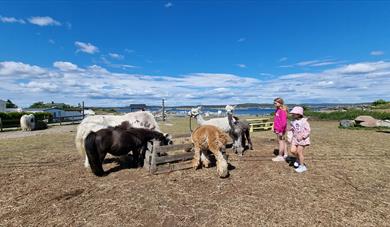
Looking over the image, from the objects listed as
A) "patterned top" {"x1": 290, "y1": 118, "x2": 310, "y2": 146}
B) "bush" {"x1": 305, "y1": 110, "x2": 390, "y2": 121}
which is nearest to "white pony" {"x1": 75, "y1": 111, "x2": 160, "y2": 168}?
"patterned top" {"x1": 290, "y1": 118, "x2": 310, "y2": 146}

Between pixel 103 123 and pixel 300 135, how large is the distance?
595cm

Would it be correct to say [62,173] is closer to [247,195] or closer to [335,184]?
[247,195]

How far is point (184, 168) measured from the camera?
24.2 feet

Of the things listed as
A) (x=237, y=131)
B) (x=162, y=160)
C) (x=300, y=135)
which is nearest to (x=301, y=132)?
(x=300, y=135)

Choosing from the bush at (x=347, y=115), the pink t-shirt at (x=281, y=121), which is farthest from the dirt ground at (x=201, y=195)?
the bush at (x=347, y=115)

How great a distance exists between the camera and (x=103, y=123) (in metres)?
8.15

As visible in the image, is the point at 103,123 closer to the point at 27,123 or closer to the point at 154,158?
the point at 154,158

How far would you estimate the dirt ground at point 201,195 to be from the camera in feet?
14.3

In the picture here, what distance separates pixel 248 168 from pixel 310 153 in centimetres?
367

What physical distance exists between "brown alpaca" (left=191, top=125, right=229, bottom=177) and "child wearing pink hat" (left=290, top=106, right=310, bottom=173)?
1.96 meters

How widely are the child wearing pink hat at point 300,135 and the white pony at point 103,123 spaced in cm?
459

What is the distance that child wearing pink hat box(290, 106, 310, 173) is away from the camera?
6926mm

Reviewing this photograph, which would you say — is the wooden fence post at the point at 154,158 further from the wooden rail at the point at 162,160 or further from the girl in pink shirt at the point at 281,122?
the girl in pink shirt at the point at 281,122

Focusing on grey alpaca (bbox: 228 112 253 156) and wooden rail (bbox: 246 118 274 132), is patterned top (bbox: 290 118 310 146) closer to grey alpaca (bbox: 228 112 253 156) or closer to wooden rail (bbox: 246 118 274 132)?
grey alpaca (bbox: 228 112 253 156)
